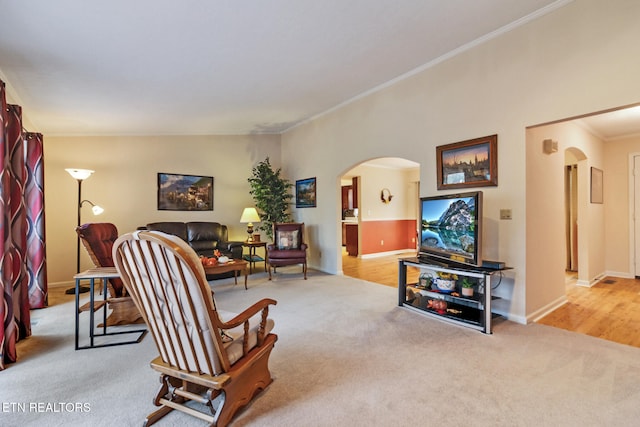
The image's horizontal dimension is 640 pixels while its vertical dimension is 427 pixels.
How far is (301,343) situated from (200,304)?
1.45m

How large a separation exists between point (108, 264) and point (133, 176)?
316 centimetres

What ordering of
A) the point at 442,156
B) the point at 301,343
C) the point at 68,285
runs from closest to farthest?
1. the point at 301,343
2. the point at 442,156
3. the point at 68,285

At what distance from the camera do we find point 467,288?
3068 mm

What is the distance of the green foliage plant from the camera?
6.09 meters

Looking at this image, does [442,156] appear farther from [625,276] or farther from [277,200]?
[625,276]

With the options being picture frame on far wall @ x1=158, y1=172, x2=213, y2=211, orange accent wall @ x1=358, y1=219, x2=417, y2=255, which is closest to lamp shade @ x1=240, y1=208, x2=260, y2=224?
picture frame on far wall @ x1=158, y1=172, x2=213, y2=211

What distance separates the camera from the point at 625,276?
5043 mm

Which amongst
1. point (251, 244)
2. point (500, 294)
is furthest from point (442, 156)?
point (251, 244)

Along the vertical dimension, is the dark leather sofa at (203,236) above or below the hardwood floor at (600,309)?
above

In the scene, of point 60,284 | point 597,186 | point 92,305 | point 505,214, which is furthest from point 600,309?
point 60,284

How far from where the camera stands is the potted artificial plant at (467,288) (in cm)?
306

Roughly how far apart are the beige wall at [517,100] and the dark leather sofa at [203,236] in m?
3.19

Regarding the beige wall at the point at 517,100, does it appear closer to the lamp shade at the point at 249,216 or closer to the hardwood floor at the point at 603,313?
the hardwood floor at the point at 603,313

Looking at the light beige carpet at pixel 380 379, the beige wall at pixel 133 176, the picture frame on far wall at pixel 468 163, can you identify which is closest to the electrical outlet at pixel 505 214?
the picture frame on far wall at pixel 468 163
